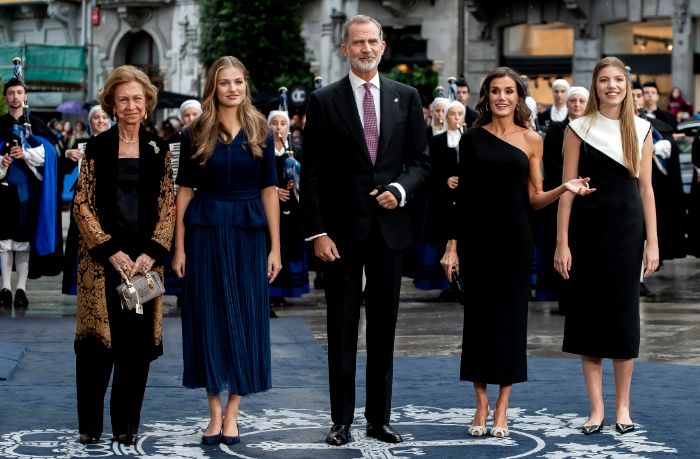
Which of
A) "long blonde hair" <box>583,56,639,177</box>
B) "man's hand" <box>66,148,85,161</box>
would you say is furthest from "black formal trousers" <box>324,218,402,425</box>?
"man's hand" <box>66,148,85,161</box>

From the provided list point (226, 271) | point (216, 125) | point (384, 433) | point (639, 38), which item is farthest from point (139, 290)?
point (639, 38)

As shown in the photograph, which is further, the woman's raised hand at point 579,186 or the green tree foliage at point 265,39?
the green tree foliage at point 265,39

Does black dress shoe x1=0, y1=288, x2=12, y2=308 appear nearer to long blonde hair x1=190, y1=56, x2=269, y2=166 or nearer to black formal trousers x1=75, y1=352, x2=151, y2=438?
black formal trousers x1=75, y1=352, x2=151, y2=438

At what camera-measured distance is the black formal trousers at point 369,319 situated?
802 centimetres

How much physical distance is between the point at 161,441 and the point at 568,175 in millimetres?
2453

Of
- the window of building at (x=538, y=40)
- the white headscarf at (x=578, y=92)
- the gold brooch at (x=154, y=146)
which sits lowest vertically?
the gold brooch at (x=154, y=146)

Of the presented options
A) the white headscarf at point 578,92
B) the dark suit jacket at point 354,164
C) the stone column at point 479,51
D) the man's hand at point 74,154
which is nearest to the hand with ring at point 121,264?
the dark suit jacket at point 354,164

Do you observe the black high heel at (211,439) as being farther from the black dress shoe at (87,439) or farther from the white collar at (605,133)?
the white collar at (605,133)

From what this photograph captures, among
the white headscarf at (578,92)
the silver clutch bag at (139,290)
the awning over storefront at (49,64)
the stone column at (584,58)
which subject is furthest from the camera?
the awning over storefront at (49,64)

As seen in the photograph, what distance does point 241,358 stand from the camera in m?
7.96

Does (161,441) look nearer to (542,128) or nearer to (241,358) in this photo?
(241,358)

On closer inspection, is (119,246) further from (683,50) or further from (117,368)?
(683,50)

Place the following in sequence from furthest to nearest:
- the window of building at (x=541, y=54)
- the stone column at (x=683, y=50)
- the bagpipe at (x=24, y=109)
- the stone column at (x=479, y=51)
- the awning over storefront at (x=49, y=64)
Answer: the awning over storefront at (x=49, y=64) < the stone column at (x=479, y=51) < the window of building at (x=541, y=54) < the stone column at (x=683, y=50) < the bagpipe at (x=24, y=109)

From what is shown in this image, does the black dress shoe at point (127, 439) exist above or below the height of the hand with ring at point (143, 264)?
below
